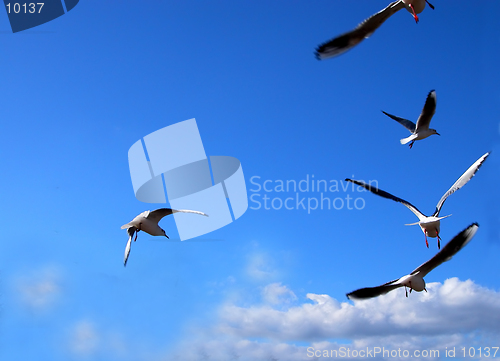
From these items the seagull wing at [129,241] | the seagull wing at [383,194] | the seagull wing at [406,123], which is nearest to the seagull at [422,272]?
the seagull wing at [383,194]

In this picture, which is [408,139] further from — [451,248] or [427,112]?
[451,248]

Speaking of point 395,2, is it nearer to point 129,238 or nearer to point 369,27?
point 369,27

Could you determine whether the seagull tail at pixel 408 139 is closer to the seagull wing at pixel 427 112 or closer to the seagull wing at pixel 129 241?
the seagull wing at pixel 427 112

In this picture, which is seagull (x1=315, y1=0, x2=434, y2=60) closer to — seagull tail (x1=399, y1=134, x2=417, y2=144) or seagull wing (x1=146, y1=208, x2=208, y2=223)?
seagull tail (x1=399, y1=134, x2=417, y2=144)

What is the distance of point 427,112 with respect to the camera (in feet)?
33.8

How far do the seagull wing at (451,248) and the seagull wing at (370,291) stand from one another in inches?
23.4

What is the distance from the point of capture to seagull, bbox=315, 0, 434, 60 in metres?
7.56

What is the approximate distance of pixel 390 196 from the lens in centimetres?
1073

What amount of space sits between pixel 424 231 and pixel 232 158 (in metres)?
5.67

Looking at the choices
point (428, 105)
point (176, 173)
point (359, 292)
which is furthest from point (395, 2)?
point (176, 173)

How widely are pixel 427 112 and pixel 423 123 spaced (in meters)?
0.45

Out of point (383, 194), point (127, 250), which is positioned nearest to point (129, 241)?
point (127, 250)

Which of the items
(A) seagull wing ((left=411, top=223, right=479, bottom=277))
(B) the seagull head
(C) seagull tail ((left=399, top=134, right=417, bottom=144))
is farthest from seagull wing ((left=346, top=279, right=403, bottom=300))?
(C) seagull tail ((left=399, top=134, right=417, bottom=144))

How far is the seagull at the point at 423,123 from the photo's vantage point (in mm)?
10094
